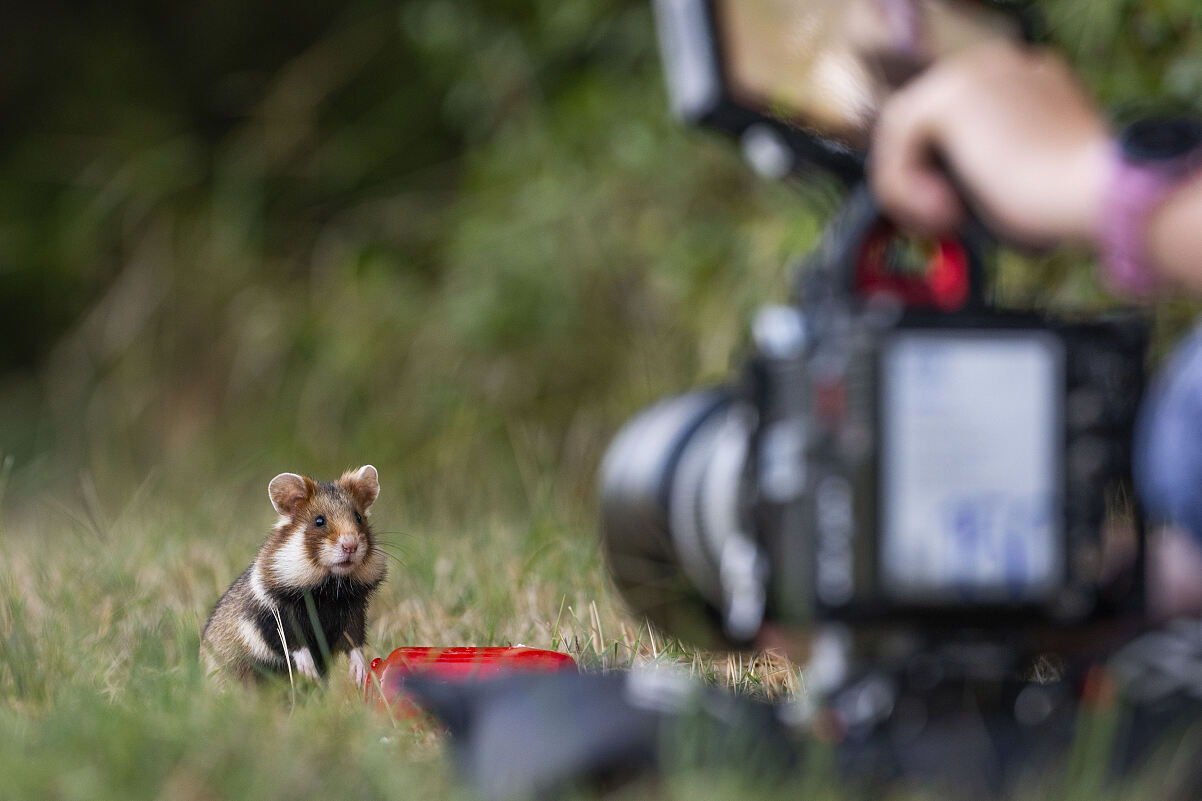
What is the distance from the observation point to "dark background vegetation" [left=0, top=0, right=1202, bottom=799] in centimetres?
223

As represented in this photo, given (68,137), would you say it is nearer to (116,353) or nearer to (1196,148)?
(116,353)

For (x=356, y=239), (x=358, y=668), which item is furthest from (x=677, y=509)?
(x=356, y=239)

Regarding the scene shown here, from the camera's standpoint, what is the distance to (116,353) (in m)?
4.58

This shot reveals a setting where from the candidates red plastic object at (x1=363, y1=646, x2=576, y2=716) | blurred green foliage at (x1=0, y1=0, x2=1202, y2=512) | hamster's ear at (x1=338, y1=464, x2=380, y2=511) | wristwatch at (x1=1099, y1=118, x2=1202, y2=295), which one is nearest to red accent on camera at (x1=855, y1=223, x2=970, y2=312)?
wristwatch at (x1=1099, y1=118, x2=1202, y2=295)

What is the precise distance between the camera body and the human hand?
Result: 0.05m

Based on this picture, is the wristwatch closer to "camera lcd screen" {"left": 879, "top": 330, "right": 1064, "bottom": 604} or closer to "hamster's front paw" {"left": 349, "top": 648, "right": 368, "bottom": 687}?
"camera lcd screen" {"left": 879, "top": 330, "right": 1064, "bottom": 604}

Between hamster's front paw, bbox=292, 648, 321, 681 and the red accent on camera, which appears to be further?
hamster's front paw, bbox=292, 648, 321, 681

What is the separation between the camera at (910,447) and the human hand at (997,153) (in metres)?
0.04

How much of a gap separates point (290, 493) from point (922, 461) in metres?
0.75

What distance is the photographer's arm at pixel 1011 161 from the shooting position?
1225mm

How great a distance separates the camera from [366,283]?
440cm

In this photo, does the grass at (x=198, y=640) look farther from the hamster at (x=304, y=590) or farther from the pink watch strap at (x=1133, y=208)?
the pink watch strap at (x=1133, y=208)

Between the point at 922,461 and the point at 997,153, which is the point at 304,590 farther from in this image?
the point at 997,153

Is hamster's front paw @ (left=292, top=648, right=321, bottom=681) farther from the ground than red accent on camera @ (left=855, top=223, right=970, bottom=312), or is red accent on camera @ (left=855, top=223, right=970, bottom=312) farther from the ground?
red accent on camera @ (left=855, top=223, right=970, bottom=312)
